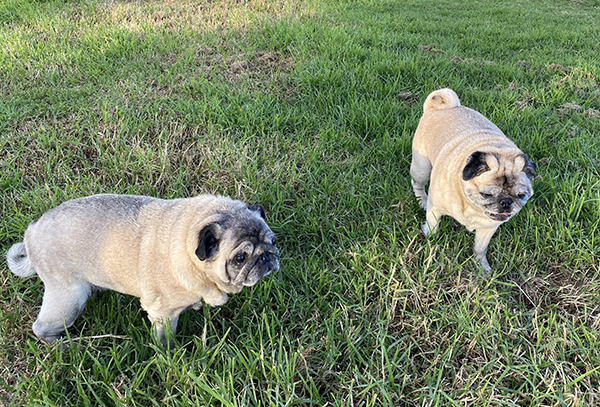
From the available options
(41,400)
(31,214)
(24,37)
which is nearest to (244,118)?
(31,214)

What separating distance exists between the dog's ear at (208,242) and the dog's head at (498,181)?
82.4 inches

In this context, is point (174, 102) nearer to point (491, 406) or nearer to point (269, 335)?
point (269, 335)

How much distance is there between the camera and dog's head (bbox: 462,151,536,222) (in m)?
2.91

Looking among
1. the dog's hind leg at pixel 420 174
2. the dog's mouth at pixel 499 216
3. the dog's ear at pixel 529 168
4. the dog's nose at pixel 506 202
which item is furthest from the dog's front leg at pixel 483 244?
the dog's hind leg at pixel 420 174

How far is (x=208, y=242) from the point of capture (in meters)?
2.37

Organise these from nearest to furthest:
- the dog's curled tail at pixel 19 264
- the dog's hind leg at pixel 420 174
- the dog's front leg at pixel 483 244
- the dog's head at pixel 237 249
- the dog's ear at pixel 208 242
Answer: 1. the dog's ear at pixel 208 242
2. the dog's head at pixel 237 249
3. the dog's curled tail at pixel 19 264
4. the dog's front leg at pixel 483 244
5. the dog's hind leg at pixel 420 174

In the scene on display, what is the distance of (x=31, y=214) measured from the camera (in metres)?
3.65

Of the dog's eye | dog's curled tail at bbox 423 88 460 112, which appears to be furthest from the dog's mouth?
the dog's eye

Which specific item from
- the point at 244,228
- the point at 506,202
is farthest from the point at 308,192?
the point at 506,202

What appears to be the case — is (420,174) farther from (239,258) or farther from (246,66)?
(246,66)

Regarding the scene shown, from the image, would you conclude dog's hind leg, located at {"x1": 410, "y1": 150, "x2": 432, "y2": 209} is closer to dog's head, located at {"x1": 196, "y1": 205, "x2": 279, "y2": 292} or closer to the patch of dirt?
dog's head, located at {"x1": 196, "y1": 205, "x2": 279, "y2": 292}

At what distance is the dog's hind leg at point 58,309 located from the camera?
262 centimetres

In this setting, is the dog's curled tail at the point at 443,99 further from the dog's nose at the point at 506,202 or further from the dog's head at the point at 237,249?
the dog's head at the point at 237,249

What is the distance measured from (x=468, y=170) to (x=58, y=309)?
11.2ft
